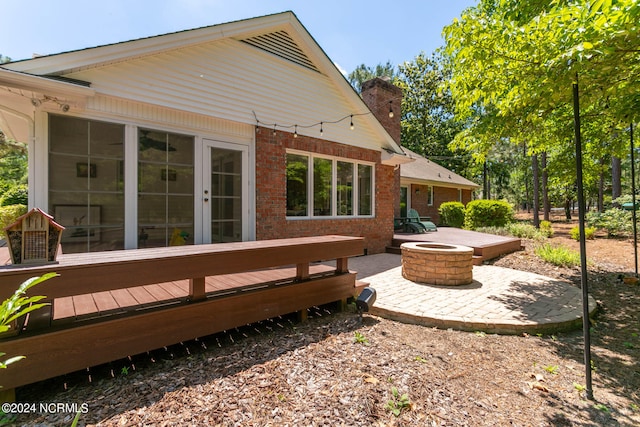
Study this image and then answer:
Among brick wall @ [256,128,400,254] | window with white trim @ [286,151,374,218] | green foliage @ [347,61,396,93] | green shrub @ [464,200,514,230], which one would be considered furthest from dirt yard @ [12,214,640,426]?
green foliage @ [347,61,396,93]

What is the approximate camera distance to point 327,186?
7484 mm

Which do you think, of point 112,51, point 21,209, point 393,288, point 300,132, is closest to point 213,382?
point 393,288


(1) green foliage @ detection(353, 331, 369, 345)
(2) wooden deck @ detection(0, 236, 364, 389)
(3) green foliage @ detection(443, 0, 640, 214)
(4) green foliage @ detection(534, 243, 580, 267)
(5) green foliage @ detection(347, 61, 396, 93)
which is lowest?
(1) green foliage @ detection(353, 331, 369, 345)

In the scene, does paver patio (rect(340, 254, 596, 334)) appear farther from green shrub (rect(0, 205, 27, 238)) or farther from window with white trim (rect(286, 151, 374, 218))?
green shrub (rect(0, 205, 27, 238))

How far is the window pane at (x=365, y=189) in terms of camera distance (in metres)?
8.27

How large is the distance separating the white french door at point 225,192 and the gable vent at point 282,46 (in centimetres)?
220

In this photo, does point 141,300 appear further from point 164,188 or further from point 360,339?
point 164,188

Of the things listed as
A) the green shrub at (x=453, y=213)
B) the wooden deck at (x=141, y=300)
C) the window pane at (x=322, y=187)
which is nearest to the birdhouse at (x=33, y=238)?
the wooden deck at (x=141, y=300)

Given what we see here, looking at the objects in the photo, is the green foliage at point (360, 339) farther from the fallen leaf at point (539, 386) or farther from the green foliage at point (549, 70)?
the green foliage at point (549, 70)

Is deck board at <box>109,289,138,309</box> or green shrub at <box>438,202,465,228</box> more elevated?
green shrub at <box>438,202,465,228</box>

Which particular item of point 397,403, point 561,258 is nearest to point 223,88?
point 397,403

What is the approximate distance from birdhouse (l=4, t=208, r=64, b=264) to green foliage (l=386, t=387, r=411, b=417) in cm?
281

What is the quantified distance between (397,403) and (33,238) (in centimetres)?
303

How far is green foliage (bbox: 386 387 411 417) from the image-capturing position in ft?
7.00
